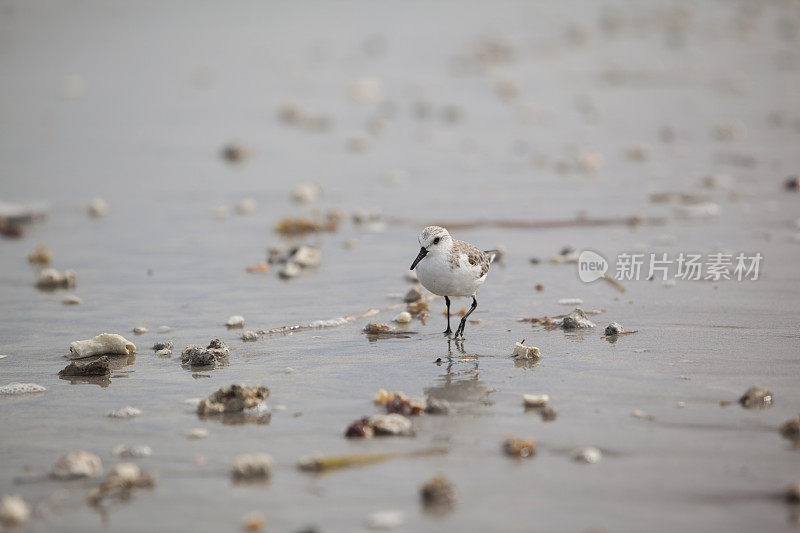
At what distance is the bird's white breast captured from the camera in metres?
7.71

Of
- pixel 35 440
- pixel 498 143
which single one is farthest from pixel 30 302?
pixel 498 143

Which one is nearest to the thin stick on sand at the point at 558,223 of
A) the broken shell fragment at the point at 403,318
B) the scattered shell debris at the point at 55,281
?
the broken shell fragment at the point at 403,318

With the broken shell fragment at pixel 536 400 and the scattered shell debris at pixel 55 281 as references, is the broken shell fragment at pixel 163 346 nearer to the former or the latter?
the scattered shell debris at pixel 55 281

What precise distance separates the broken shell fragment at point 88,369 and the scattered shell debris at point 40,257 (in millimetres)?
3921

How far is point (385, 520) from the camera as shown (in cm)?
464

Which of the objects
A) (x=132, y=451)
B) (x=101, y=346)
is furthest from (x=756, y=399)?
(x=101, y=346)

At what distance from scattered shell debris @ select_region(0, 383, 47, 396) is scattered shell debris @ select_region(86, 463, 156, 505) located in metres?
1.88

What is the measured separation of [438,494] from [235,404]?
6.20ft

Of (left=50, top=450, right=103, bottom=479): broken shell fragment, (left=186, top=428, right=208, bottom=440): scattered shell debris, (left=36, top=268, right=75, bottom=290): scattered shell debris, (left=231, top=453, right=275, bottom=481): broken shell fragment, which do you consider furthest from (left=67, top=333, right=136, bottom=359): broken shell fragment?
(left=231, top=453, right=275, bottom=481): broken shell fragment

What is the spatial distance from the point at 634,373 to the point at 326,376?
2.27 meters

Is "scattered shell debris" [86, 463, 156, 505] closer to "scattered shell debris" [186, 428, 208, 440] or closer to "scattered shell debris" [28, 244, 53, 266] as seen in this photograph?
"scattered shell debris" [186, 428, 208, 440]

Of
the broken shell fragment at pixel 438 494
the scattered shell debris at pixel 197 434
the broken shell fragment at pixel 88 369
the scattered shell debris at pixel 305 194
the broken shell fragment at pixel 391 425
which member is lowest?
the broken shell fragment at pixel 438 494

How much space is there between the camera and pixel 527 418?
594cm

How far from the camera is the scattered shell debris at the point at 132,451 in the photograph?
18.1 ft
